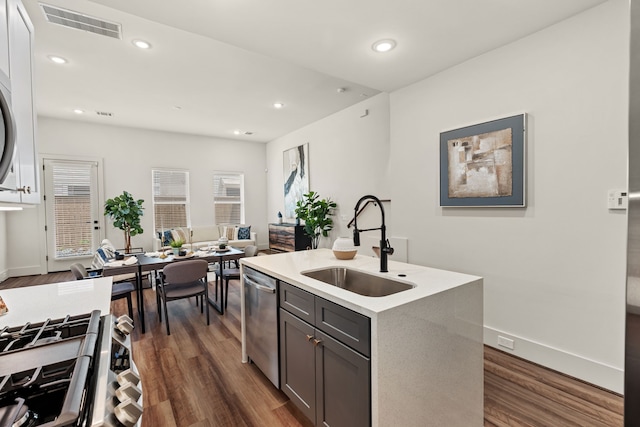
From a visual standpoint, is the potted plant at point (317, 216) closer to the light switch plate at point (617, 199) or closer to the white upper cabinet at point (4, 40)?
the light switch plate at point (617, 199)

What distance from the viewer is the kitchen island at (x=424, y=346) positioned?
125 centimetres

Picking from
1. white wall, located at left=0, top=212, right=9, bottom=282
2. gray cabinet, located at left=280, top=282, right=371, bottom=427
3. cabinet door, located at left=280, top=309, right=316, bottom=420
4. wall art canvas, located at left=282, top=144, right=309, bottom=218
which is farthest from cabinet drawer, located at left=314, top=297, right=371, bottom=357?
white wall, located at left=0, top=212, right=9, bottom=282

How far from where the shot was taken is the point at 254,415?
1.89 m

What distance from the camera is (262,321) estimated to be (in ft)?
7.13

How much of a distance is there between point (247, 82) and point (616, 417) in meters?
4.76

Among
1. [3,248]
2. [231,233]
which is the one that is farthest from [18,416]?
[3,248]

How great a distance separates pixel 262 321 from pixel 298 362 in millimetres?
505

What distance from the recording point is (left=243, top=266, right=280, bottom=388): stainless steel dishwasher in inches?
79.5

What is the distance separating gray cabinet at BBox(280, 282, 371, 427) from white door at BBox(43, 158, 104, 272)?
6142 mm

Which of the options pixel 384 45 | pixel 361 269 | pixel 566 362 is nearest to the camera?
pixel 361 269

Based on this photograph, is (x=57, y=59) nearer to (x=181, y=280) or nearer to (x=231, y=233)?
(x=181, y=280)

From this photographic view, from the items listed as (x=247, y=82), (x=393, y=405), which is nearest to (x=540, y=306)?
(x=393, y=405)

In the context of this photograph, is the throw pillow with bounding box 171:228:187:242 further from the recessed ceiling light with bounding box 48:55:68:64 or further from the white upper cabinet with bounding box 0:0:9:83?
the white upper cabinet with bounding box 0:0:9:83

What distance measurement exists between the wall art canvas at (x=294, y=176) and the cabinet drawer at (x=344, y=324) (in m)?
4.92
